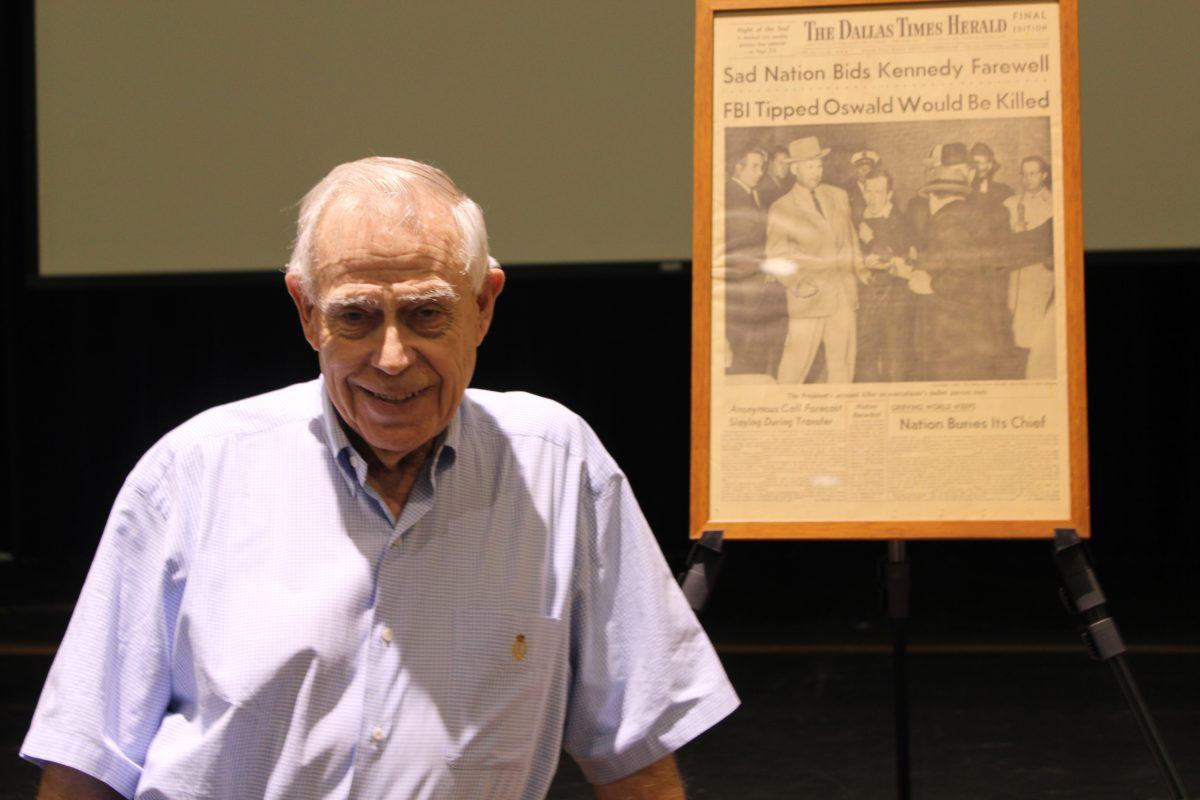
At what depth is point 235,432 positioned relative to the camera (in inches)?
47.2

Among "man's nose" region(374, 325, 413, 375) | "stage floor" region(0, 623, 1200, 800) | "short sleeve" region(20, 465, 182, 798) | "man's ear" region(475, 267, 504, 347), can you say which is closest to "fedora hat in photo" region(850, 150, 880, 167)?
"man's ear" region(475, 267, 504, 347)

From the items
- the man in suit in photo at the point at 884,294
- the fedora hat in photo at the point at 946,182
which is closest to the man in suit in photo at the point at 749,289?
the man in suit in photo at the point at 884,294

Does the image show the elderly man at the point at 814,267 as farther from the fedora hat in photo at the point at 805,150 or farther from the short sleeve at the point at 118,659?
the short sleeve at the point at 118,659

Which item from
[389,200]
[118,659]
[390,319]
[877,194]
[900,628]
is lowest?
[900,628]

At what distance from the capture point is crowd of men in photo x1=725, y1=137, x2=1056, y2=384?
1.79 m

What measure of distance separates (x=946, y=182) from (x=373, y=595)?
1.07 meters

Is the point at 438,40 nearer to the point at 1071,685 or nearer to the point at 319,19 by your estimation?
the point at 319,19

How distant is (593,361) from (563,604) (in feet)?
10.9

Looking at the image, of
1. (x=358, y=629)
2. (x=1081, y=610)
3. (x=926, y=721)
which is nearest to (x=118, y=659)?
(x=358, y=629)

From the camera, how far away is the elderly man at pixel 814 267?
1.80m

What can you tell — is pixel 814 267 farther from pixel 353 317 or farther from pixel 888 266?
pixel 353 317

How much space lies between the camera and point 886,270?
1.81 metres

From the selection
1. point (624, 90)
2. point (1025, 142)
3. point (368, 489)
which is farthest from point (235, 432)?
point (624, 90)

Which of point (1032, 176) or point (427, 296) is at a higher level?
point (1032, 176)
